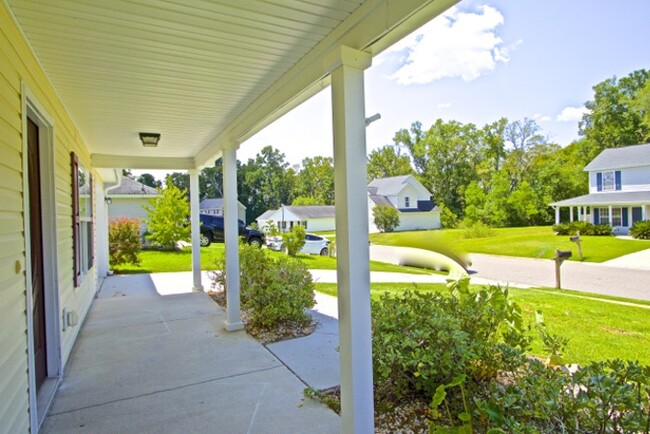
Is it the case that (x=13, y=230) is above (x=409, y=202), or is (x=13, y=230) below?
below

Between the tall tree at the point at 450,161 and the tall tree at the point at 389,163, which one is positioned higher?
the tall tree at the point at 389,163

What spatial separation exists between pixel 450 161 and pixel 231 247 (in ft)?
13.3

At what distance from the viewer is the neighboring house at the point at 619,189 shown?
11.1ft

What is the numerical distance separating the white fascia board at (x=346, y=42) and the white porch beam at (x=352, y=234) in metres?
0.12

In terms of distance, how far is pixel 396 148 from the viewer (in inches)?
480

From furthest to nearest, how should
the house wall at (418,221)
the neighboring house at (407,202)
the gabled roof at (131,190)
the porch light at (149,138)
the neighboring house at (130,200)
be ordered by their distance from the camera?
the neighboring house at (130,200), the gabled roof at (131,190), the neighboring house at (407,202), the house wall at (418,221), the porch light at (149,138)

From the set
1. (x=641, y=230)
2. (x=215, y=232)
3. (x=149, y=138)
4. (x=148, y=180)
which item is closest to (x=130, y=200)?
(x=215, y=232)

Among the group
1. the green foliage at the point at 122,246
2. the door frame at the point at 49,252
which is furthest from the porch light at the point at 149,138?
the green foliage at the point at 122,246

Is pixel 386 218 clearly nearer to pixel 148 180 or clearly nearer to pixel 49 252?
pixel 49 252

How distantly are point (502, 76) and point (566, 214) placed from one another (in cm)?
217

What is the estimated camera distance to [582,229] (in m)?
4.41

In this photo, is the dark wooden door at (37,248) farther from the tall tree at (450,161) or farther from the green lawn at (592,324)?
the tall tree at (450,161)

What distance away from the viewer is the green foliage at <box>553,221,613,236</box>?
413 centimetres

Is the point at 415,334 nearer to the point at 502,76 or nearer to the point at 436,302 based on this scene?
the point at 436,302
